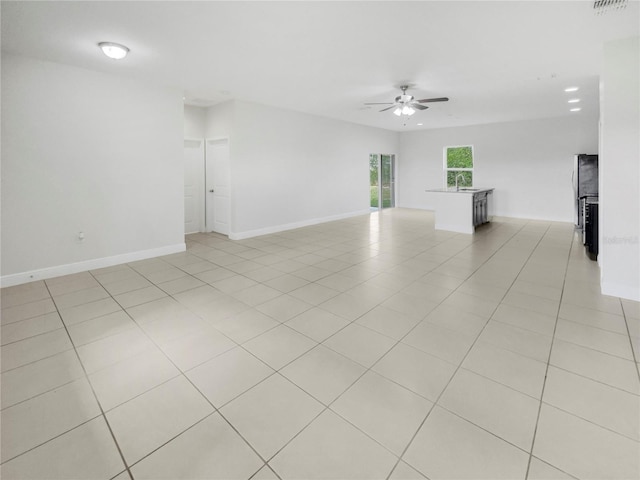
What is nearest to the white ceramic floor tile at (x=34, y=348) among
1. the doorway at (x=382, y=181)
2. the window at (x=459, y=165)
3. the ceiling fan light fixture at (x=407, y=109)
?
the ceiling fan light fixture at (x=407, y=109)

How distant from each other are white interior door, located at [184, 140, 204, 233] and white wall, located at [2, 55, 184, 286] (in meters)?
1.69

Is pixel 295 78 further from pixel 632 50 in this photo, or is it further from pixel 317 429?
pixel 317 429

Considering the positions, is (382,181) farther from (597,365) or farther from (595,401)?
(595,401)

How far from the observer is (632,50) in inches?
132

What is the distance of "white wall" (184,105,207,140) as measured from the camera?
267 inches

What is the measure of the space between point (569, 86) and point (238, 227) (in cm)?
651

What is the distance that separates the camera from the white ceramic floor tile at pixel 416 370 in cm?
201

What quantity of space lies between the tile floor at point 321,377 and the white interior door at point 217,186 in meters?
2.98

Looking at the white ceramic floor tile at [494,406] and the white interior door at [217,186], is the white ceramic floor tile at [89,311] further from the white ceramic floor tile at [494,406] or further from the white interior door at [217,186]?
the white interior door at [217,186]

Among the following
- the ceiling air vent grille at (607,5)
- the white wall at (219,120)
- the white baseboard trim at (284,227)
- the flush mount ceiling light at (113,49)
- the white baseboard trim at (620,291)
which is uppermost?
the white wall at (219,120)

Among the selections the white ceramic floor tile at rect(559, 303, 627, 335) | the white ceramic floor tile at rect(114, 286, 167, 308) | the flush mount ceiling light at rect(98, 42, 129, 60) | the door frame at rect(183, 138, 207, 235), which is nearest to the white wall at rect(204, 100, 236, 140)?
the door frame at rect(183, 138, 207, 235)

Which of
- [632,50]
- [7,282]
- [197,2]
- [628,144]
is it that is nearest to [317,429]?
[197,2]

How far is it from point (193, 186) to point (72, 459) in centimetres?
638

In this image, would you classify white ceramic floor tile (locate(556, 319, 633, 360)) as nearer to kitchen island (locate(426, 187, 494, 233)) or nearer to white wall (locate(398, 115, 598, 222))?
kitchen island (locate(426, 187, 494, 233))
